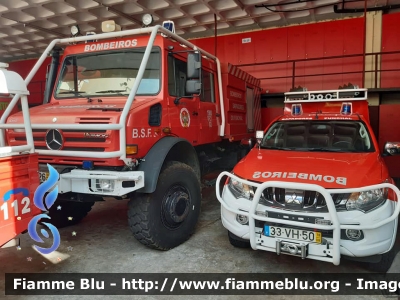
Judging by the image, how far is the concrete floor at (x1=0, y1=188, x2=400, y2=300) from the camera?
10.9 ft

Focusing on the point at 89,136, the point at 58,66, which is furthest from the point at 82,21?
the point at 89,136

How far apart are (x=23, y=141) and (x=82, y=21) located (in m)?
6.50

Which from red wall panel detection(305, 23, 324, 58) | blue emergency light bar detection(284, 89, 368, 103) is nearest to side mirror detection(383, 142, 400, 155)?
blue emergency light bar detection(284, 89, 368, 103)

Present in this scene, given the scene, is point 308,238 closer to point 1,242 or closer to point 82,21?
point 1,242

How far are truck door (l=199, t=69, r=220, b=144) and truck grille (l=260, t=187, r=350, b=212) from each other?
1.91 metres

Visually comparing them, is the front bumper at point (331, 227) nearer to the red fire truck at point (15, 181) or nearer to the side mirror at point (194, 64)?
Result: the side mirror at point (194, 64)

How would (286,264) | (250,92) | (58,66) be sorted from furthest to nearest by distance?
(250,92) < (58,66) < (286,264)

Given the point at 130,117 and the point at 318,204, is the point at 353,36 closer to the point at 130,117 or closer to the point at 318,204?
the point at 318,204

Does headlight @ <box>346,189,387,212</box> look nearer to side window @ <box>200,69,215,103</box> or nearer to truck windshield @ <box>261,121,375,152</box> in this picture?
truck windshield @ <box>261,121,375,152</box>

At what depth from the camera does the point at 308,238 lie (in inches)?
110

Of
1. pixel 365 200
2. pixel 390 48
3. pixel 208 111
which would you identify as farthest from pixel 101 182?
pixel 390 48

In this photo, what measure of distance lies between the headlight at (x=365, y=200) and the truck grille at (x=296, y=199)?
6 centimetres

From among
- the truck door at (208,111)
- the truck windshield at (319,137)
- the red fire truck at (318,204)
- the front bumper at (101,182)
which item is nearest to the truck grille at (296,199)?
the red fire truck at (318,204)

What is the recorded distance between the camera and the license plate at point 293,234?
2775mm
